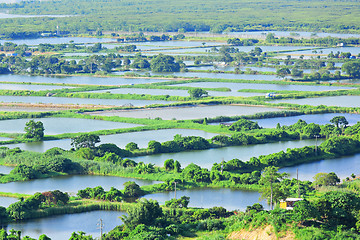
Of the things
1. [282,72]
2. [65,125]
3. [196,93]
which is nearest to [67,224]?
[65,125]

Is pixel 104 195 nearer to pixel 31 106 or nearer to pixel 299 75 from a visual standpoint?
pixel 31 106

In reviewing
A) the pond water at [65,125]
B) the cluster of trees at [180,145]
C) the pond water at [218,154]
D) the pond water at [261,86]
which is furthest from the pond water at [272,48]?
the cluster of trees at [180,145]

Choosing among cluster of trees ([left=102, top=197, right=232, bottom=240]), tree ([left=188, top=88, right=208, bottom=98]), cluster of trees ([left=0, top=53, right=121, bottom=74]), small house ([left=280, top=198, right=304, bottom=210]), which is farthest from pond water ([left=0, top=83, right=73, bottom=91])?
small house ([left=280, top=198, right=304, bottom=210])

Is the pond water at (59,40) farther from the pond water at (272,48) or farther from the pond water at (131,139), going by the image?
the pond water at (131,139)

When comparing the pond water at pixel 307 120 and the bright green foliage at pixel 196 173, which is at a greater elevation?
the pond water at pixel 307 120

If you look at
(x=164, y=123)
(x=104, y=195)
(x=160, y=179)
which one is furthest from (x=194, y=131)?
(x=104, y=195)

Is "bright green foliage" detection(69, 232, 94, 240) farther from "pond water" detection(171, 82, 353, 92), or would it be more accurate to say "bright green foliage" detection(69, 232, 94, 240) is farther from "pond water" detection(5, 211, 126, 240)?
"pond water" detection(171, 82, 353, 92)

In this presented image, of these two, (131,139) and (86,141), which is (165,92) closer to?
(131,139)
